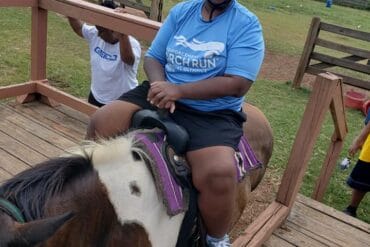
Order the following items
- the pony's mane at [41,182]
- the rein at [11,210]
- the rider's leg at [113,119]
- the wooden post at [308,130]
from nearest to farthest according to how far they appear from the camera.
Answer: the rein at [11,210] → the pony's mane at [41,182] → the rider's leg at [113,119] → the wooden post at [308,130]

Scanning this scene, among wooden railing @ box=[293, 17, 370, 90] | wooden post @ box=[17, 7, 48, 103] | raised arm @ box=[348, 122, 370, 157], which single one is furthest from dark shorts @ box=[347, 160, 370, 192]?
wooden railing @ box=[293, 17, 370, 90]

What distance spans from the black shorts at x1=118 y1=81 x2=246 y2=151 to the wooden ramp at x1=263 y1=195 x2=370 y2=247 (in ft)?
4.55

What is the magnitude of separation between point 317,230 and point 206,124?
182 cm

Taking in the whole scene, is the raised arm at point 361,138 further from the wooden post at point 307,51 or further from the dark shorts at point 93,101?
the wooden post at point 307,51

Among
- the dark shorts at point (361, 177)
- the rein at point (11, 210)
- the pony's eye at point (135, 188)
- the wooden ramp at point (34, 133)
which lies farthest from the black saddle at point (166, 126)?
the dark shorts at point (361, 177)

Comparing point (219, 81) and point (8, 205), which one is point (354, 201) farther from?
point (8, 205)

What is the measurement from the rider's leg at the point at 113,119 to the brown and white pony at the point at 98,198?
0.30m

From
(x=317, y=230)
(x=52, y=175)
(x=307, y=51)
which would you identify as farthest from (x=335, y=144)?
(x=307, y=51)

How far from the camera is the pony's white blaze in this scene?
6.47 ft

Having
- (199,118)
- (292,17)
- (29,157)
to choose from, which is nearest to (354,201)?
(199,118)

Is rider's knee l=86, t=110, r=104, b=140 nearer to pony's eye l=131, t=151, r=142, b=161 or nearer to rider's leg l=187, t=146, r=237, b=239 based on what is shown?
pony's eye l=131, t=151, r=142, b=161

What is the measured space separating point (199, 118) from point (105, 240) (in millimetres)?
826

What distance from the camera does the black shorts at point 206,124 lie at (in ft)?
7.50

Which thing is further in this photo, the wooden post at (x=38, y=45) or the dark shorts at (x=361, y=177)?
the wooden post at (x=38, y=45)
